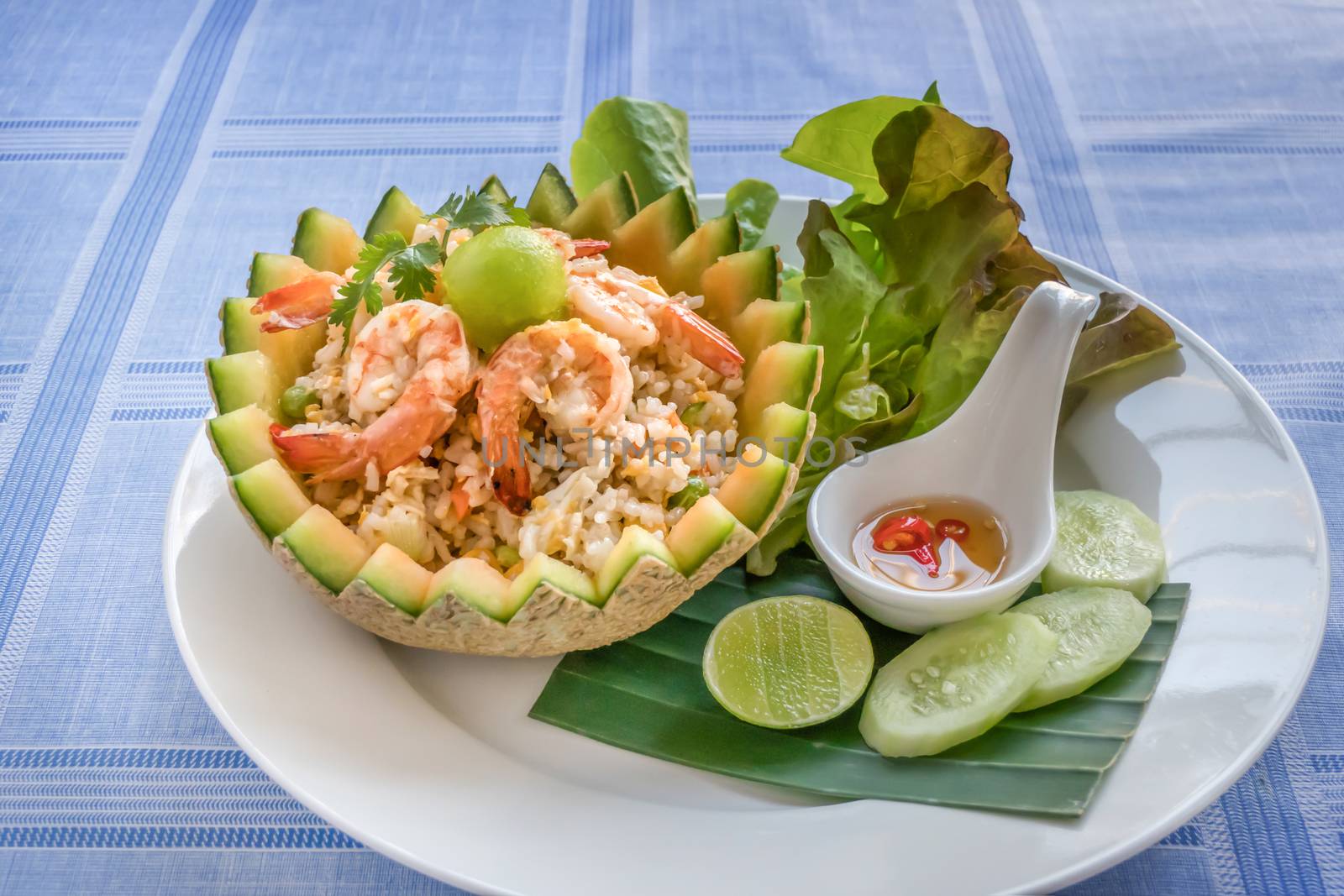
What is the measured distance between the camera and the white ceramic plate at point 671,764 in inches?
60.2

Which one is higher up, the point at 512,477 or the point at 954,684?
the point at 512,477

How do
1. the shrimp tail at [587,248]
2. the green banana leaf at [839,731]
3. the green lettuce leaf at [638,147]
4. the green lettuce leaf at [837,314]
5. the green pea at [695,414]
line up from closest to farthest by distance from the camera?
1. the green banana leaf at [839,731]
2. the green pea at [695,414]
3. the shrimp tail at [587,248]
4. the green lettuce leaf at [837,314]
5. the green lettuce leaf at [638,147]

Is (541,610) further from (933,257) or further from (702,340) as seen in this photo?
(933,257)

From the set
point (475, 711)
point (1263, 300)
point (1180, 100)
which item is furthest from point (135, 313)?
point (1180, 100)

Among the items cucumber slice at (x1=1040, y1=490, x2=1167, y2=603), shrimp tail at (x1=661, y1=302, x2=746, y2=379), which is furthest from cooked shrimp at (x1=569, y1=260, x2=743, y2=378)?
cucumber slice at (x1=1040, y1=490, x2=1167, y2=603)

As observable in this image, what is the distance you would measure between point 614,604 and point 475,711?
1.24 feet

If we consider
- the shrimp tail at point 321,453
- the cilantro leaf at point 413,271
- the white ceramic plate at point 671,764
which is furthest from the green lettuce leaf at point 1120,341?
the shrimp tail at point 321,453

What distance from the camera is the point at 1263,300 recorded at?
2.88 metres

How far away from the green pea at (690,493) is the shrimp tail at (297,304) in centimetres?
76

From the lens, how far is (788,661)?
6.10 feet

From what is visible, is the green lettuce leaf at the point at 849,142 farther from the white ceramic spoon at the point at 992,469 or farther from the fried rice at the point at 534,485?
the fried rice at the point at 534,485

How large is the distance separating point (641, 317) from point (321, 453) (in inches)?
24.7

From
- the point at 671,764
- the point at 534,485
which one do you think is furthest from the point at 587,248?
the point at 671,764

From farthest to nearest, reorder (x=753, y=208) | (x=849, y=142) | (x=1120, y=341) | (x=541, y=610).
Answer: (x=753, y=208)
(x=849, y=142)
(x=1120, y=341)
(x=541, y=610)
